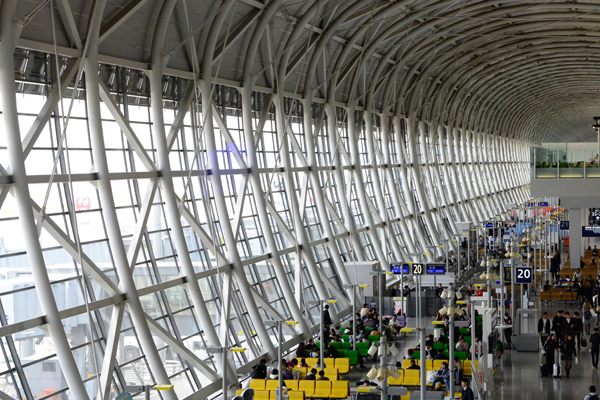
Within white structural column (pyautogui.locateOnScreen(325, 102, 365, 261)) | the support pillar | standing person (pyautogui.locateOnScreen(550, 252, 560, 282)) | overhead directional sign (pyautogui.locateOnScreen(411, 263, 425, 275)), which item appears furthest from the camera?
Answer: the support pillar

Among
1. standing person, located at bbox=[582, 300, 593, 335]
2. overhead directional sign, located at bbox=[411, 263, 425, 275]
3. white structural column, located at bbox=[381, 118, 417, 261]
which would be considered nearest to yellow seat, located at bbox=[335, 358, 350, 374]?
overhead directional sign, located at bbox=[411, 263, 425, 275]

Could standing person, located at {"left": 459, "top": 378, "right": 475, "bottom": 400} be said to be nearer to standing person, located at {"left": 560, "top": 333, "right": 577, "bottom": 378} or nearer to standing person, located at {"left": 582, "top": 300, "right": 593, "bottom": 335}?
standing person, located at {"left": 560, "top": 333, "right": 577, "bottom": 378}

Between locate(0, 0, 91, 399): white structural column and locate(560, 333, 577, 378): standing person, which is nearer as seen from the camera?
locate(0, 0, 91, 399): white structural column

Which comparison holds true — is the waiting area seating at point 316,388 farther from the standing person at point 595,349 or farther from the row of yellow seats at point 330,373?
the standing person at point 595,349

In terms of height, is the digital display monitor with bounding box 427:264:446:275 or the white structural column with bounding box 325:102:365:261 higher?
the white structural column with bounding box 325:102:365:261

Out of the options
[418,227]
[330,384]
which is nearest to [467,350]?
[330,384]

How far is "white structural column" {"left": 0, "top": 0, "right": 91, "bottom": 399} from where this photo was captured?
13.6 meters

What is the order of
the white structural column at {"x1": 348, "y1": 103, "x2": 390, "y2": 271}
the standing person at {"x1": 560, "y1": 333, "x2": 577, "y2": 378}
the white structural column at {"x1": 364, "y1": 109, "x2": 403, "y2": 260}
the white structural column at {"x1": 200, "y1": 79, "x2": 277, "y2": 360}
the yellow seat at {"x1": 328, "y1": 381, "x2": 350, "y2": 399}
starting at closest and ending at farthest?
the yellow seat at {"x1": 328, "y1": 381, "x2": 350, "y2": 399} → the white structural column at {"x1": 200, "y1": 79, "x2": 277, "y2": 360} → the standing person at {"x1": 560, "y1": 333, "x2": 577, "y2": 378} → the white structural column at {"x1": 348, "y1": 103, "x2": 390, "y2": 271} → the white structural column at {"x1": 364, "y1": 109, "x2": 403, "y2": 260}

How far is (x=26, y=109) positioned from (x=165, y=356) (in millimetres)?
7344

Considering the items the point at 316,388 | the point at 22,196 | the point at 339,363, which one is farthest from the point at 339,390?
the point at 22,196

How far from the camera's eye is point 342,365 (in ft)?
74.7

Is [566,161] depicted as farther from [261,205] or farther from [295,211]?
[261,205]

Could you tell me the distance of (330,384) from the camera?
1927cm

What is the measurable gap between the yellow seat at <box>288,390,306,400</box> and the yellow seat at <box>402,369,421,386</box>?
11.7 ft
